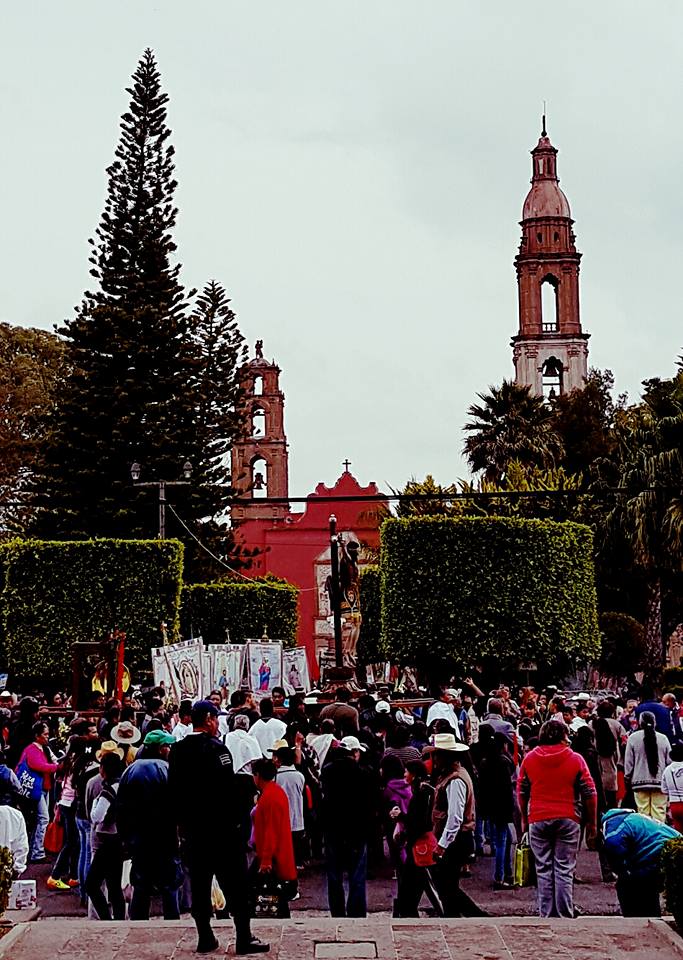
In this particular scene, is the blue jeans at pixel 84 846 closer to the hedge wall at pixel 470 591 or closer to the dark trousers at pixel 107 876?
the dark trousers at pixel 107 876

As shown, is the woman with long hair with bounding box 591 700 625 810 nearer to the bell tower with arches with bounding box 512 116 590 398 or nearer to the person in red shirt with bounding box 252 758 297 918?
the person in red shirt with bounding box 252 758 297 918

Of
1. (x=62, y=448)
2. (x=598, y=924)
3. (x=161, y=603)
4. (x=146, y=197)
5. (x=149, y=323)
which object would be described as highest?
(x=146, y=197)

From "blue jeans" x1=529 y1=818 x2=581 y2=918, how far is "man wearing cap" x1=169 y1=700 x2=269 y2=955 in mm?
2350

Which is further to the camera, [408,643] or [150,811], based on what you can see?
[408,643]

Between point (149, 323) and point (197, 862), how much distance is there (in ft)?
105

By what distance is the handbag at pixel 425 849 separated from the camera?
8867 mm

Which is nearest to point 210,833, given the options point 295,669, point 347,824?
point 347,824

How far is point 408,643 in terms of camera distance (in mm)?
30266

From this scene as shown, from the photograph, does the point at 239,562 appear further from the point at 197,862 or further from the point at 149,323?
the point at 197,862

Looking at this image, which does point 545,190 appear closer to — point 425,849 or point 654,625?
point 654,625

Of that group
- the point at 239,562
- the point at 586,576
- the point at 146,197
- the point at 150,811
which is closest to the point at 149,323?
the point at 146,197

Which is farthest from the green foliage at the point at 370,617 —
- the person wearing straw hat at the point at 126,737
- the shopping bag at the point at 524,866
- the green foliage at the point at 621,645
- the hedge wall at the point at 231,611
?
the person wearing straw hat at the point at 126,737

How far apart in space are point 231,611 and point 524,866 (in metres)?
31.3

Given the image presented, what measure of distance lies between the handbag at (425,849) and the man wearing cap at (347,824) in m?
0.64
